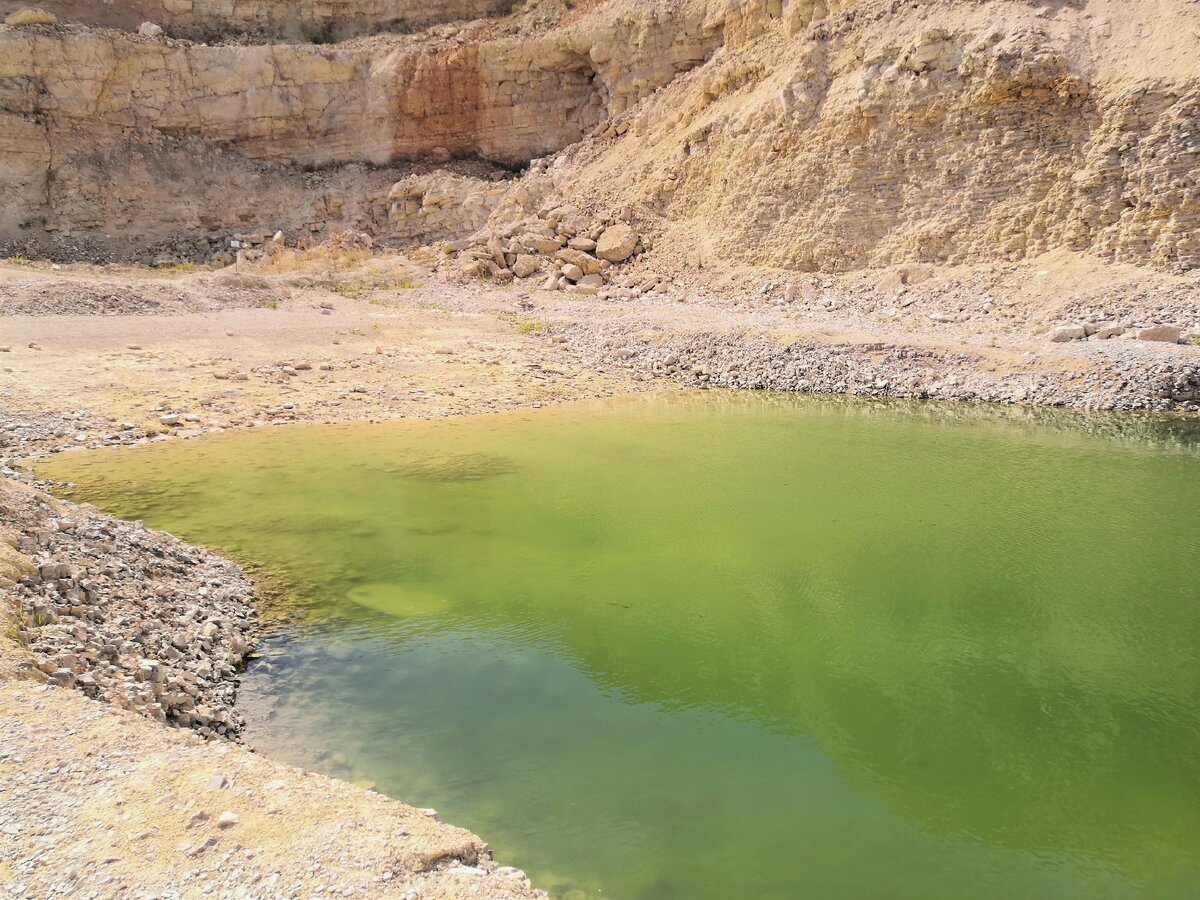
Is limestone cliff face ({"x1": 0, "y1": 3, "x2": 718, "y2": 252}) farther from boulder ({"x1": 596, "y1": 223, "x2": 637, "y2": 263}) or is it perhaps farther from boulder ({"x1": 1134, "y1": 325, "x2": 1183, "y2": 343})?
A: boulder ({"x1": 1134, "y1": 325, "x2": 1183, "y2": 343})

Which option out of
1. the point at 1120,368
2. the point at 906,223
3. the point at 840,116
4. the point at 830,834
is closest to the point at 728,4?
the point at 840,116

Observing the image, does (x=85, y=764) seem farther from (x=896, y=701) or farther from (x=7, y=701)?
(x=896, y=701)

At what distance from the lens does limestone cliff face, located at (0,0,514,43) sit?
33.4 metres

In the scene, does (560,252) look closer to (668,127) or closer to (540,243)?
(540,243)

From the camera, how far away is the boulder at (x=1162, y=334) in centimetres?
1505

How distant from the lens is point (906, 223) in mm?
20359

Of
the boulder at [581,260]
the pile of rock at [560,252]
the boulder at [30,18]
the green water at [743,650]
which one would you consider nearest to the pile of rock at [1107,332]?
the green water at [743,650]

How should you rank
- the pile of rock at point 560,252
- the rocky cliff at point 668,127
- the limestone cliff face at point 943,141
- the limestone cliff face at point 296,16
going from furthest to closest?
the limestone cliff face at point 296,16 → the pile of rock at point 560,252 → the rocky cliff at point 668,127 → the limestone cliff face at point 943,141

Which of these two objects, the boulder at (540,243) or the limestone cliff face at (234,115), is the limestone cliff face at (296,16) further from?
the boulder at (540,243)

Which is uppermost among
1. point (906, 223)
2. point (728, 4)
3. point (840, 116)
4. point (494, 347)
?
point (728, 4)

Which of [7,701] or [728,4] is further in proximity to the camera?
[728,4]

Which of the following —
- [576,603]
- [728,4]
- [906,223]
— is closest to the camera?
[576,603]

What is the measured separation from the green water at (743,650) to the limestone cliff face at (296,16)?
2764cm

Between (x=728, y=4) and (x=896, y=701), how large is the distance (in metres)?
25.0
